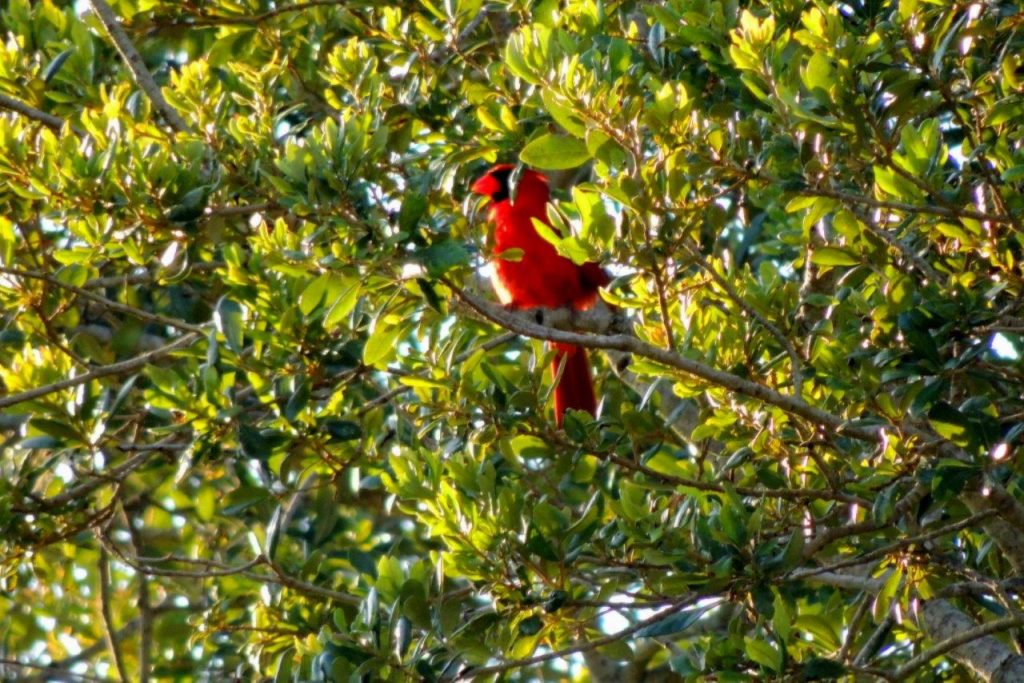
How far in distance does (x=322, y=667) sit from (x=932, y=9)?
208 centimetres

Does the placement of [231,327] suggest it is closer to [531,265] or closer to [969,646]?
[531,265]

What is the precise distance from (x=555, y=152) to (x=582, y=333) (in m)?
0.46

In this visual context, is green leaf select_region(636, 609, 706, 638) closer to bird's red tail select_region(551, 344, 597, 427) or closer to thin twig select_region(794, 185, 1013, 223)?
thin twig select_region(794, 185, 1013, 223)

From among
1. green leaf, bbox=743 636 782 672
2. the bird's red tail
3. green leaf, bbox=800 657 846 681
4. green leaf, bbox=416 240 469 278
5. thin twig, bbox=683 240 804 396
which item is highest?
green leaf, bbox=416 240 469 278

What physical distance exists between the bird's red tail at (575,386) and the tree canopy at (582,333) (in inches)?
18.3

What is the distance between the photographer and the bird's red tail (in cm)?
491

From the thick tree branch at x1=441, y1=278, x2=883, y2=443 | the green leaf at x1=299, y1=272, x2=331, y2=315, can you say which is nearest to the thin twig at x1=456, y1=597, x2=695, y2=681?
the thick tree branch at x1=441, y1=278, x2=883, y2=443

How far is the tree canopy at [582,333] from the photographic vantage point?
3.06m

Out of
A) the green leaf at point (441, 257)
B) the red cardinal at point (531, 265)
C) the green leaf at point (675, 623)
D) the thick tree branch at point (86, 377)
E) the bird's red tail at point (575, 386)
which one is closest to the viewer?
the green leaf at point (441, 257)

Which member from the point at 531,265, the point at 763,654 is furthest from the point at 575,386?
the point at 763,654

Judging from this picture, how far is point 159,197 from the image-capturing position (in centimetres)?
334

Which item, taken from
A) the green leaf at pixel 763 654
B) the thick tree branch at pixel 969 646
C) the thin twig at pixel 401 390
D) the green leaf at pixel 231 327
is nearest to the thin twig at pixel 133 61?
the green leaf at pixel 231 327

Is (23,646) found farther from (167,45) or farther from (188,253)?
(188,253)

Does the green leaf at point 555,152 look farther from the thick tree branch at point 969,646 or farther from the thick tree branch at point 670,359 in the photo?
the thick tree branch at point 969,646
